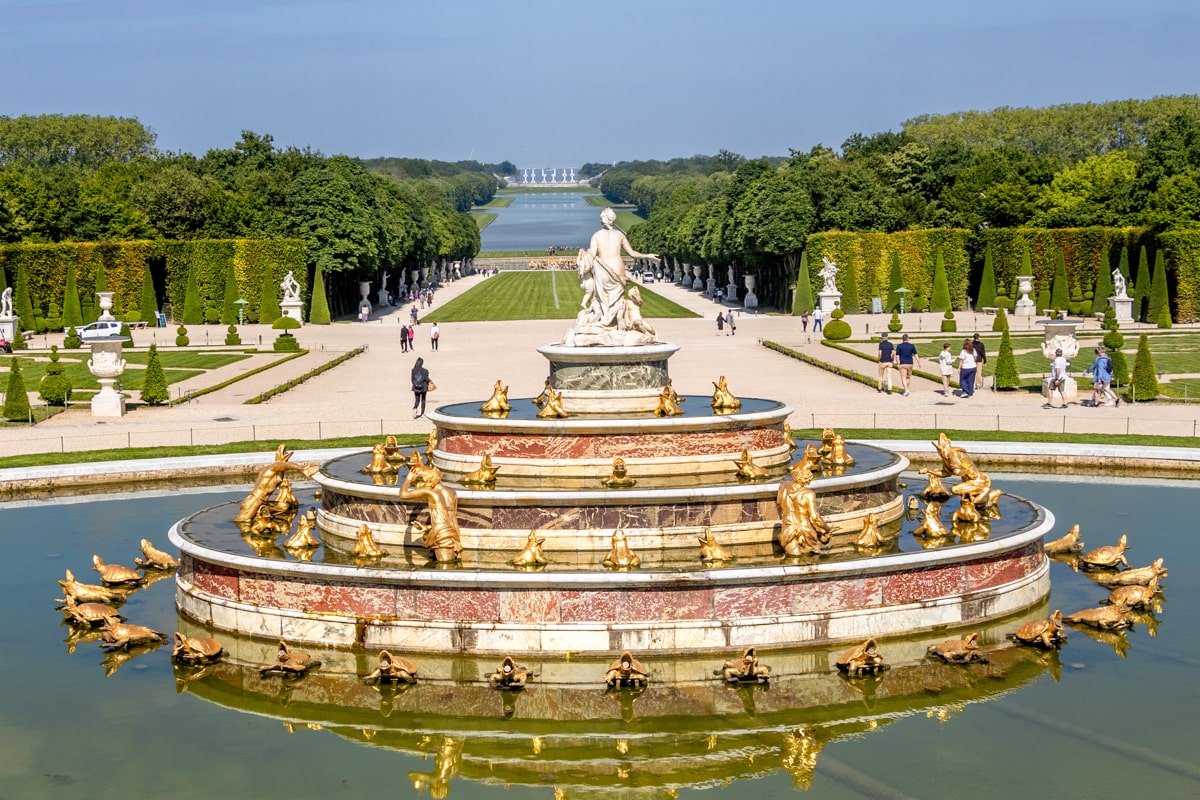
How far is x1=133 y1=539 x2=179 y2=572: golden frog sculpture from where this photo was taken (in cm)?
2420

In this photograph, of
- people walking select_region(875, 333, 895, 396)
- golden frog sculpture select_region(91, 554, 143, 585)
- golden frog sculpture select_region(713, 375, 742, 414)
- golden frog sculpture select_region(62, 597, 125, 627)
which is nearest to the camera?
golden frog sculpture select_region(62, 597, 125, 627)

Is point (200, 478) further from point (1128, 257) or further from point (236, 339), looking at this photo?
point (1128, 257)

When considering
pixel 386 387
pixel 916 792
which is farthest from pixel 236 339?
pixel 916 792

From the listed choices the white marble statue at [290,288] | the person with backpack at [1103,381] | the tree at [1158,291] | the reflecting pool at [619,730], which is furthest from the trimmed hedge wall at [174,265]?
the reflecting pool at [619,730]

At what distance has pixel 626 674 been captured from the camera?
18.1 meters

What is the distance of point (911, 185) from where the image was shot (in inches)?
4321

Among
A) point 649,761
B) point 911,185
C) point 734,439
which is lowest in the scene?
point 649,761

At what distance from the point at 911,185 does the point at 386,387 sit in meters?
69.5

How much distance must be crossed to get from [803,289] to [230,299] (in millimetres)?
32349

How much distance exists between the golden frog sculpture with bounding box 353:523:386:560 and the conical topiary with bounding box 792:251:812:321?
6471 cm

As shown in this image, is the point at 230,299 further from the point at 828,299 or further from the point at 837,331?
the point at 837,331

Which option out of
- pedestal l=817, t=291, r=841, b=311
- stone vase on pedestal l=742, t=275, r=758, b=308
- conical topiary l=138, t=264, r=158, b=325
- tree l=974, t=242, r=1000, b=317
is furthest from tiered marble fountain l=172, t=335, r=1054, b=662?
stone vase on pedestal l=742, t=275, r=758, b=308

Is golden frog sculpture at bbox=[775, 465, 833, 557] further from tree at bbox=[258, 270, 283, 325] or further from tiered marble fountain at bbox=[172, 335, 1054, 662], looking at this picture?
tree at bbox=[258, 270, 283, 325]

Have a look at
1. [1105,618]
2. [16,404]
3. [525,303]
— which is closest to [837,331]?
[16,404]
